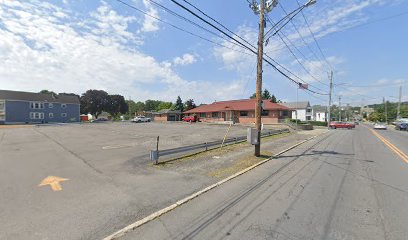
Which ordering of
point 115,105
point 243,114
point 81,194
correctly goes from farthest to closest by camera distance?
1. point 115,105
2. point 243,114
3. point 81,194

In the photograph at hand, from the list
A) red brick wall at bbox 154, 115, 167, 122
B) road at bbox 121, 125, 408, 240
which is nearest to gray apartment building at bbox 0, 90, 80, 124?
red brick wall at bbox 154, 115, 167, 122

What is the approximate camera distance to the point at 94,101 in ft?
288

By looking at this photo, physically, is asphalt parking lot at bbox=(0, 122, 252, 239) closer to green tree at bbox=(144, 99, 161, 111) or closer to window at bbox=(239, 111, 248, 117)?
window at bbox=(239, 111, 248, 117)

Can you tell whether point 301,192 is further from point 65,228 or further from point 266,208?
point 65,228

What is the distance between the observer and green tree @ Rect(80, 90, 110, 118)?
86562mm

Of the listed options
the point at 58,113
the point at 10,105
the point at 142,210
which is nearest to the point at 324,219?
the point at 142,210

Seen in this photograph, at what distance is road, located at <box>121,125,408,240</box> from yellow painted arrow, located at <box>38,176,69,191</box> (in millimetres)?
4137

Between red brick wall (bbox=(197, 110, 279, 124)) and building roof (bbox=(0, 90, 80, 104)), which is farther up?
building roof (bbox=(0, 90, 80, 104))

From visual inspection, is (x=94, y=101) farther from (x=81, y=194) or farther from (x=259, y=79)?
(x=81, y=194)

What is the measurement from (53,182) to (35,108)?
65.8m

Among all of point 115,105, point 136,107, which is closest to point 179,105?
point 115,105

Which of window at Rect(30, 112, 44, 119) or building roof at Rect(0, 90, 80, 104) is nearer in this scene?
building roof at Rect(0, 90, 80, 104)

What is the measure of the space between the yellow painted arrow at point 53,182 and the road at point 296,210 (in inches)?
163

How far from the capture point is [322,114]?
10050cm
